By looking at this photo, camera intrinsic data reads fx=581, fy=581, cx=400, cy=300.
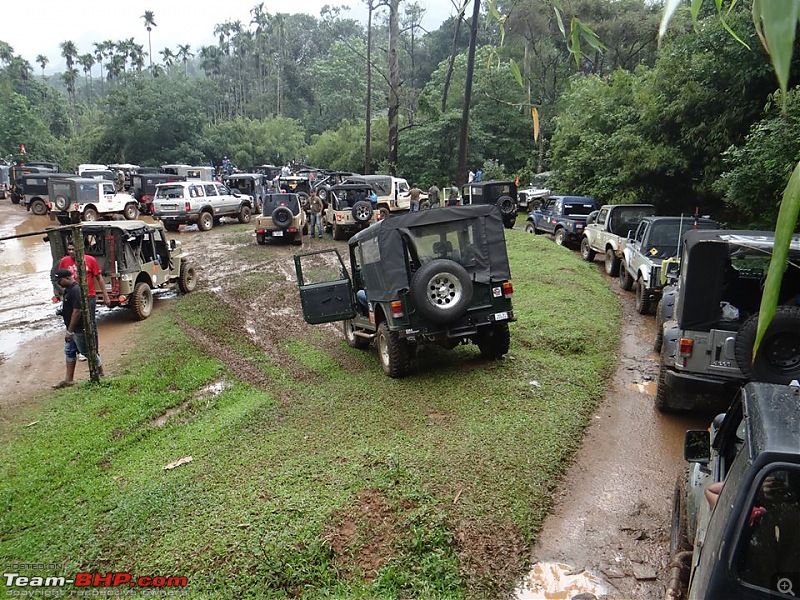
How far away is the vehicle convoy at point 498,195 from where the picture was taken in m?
21.8

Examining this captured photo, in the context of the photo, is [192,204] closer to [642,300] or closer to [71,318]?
[71,318]

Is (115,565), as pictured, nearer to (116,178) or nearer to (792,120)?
(792,120)

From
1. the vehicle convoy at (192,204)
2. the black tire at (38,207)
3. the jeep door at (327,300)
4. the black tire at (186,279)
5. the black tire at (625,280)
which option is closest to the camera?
the jeep door at (327,300)

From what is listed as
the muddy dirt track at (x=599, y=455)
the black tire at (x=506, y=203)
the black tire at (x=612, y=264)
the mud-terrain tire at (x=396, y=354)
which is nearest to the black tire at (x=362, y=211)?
the black tire at (x=506, y=203)

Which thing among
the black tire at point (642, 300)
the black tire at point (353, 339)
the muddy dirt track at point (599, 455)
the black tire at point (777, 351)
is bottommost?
the muddy dirt track at point (599, 455)

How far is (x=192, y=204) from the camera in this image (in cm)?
2248

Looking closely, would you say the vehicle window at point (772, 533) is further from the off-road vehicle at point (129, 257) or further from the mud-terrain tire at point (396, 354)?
the off-road vehicle at point (129, 257)

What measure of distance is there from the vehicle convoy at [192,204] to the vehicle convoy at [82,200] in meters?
2.74

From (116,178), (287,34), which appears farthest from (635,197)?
(287,34)

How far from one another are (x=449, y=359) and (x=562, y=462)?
3254 millimetres

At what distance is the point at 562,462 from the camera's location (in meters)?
5.47

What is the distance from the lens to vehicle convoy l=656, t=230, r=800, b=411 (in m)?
5.50

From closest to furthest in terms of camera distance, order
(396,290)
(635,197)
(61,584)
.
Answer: (61,584)
(396,290)
(635,197)

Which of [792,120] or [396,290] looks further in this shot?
[792,120]
